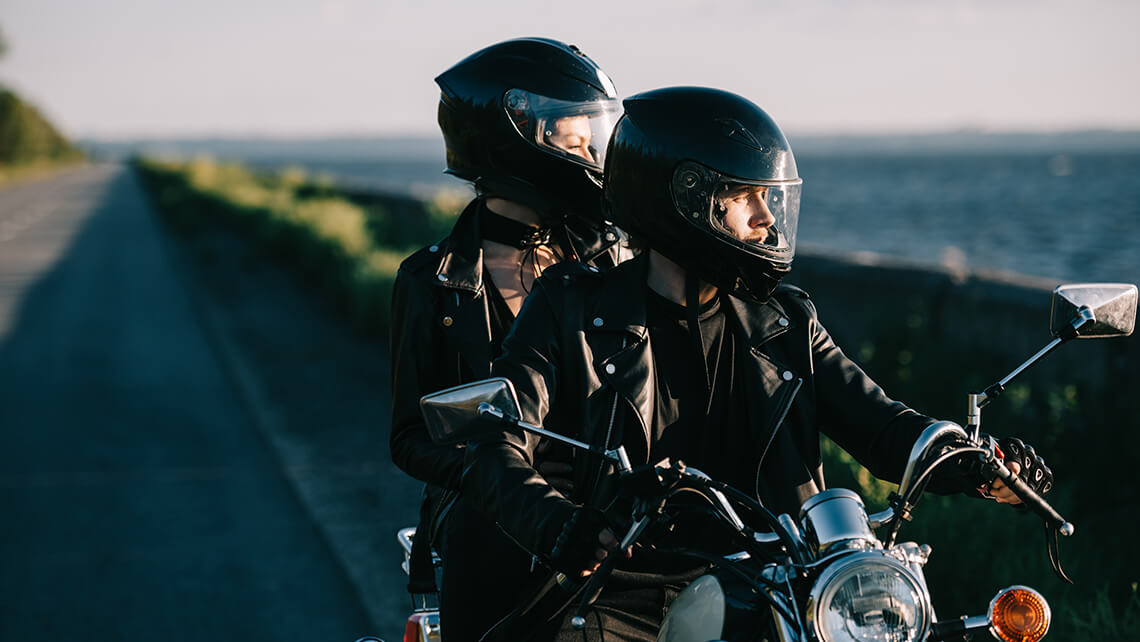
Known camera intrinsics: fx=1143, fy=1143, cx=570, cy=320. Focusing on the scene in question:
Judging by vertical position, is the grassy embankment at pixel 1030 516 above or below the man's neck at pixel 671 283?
below

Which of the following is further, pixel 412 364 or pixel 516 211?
pixel 516 211

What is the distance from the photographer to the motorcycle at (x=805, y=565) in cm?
171

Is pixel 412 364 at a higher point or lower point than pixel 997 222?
higher

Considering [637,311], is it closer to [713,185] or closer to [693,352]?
[693,352]

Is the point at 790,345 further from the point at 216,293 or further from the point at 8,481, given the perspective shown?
the point at 216,293

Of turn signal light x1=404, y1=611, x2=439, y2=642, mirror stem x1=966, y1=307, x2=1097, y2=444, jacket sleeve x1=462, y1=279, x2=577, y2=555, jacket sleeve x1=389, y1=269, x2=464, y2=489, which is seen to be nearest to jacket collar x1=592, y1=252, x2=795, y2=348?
jacket sleeve x1=462, y1=279, x2=577, y2=555

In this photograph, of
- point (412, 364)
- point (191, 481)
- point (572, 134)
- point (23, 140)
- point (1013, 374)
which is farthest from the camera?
point (23, 140)

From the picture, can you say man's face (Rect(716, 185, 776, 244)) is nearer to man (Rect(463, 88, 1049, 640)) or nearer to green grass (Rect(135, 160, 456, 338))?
man (Rect(463, 88, 1049, 640))

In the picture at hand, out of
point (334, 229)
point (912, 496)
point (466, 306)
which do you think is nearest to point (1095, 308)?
point (912, 496)

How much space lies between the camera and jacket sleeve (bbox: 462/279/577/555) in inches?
83.6

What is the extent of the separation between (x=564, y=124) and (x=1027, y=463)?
5.84 feet

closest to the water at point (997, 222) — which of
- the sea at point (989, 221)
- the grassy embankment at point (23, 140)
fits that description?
the sea at point (989, 221)

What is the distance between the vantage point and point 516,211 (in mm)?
3564

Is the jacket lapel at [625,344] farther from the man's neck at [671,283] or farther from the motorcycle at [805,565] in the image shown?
the motorcycle at [805,565]
